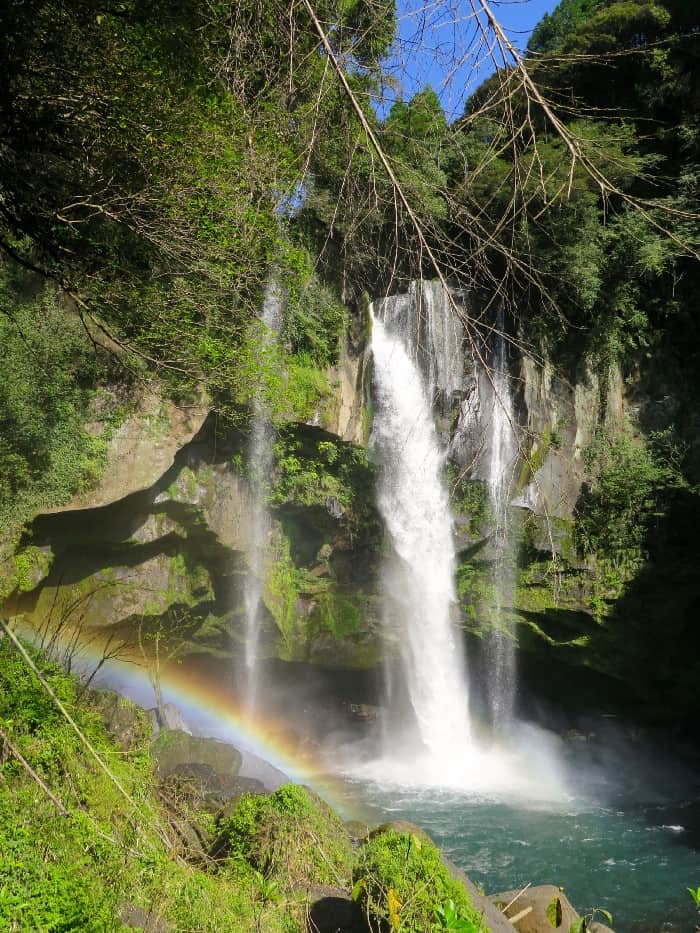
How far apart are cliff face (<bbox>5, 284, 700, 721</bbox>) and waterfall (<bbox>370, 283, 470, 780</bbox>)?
1.06 feet

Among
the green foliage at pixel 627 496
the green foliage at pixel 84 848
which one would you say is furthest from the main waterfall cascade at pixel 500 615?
the green foliage at pixel 84 848

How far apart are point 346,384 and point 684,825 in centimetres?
916

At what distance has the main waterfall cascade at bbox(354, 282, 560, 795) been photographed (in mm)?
12344

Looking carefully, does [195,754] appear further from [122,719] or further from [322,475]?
[322,475]

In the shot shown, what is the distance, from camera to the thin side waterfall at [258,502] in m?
11.4

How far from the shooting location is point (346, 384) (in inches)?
486

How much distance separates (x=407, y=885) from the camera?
304 centimetres

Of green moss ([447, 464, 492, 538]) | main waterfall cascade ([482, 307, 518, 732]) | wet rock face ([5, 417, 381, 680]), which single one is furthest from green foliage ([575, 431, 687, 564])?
wet rock face ([5, 417, 381, 680])

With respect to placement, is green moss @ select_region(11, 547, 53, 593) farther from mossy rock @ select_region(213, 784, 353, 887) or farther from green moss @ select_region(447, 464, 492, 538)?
green moss @ select_region(447, 464, 492, 538)

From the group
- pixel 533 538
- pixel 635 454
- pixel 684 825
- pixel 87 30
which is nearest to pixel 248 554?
pixel 533 538

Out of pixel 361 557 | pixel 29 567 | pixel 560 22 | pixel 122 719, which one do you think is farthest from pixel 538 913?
pixel 560 22

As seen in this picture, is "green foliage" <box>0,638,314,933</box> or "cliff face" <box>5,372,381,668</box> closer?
"green foliage" <box>0,638,314,933</box>

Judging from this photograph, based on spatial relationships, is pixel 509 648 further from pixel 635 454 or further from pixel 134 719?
pixel 134 719

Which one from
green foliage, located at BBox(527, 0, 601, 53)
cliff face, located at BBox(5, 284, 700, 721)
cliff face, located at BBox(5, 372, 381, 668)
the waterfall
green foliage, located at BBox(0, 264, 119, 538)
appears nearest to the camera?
green foliage, located at BBox(0, 264, 119, 538)
